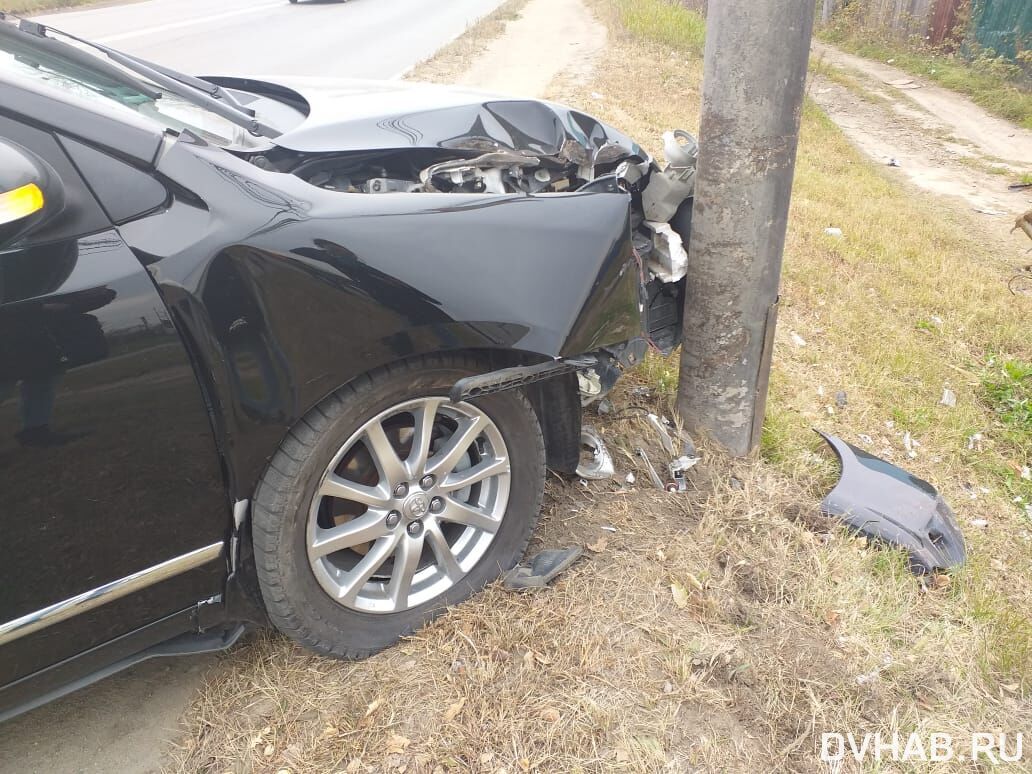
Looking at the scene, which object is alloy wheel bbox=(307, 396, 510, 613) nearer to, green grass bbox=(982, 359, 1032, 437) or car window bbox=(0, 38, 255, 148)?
car window bbox=(0, 38, 255, 148)

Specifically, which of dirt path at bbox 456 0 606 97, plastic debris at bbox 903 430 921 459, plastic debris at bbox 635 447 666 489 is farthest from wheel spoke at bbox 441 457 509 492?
dirt path at bbox 456 0 606 97

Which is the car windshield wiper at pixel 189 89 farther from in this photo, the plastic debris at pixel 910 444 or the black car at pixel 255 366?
the plastic debris at pixel 910 444

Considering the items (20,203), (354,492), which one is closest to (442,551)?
(354,492)

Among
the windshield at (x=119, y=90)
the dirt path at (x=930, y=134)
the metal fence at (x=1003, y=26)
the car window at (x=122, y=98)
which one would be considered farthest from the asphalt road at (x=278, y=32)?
the metal fence at (x=1003, y=26)

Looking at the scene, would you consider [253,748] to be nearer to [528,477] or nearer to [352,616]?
[352,616]

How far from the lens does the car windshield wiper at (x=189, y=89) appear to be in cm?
256

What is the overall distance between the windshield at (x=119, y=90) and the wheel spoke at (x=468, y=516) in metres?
1.24

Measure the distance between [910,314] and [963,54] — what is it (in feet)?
48.1

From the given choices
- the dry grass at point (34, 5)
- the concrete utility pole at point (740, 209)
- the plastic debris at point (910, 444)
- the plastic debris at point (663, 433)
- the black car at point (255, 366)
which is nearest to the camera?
the black car at point (255, 366)

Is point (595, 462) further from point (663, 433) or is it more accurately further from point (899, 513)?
point (899, 513)

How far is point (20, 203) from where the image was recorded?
147 cm

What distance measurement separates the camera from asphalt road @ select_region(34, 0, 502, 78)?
38.9 ft

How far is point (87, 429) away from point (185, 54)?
12788 mm

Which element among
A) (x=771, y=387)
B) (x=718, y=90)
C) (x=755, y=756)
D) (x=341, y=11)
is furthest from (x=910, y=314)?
(x=341, y=11)
